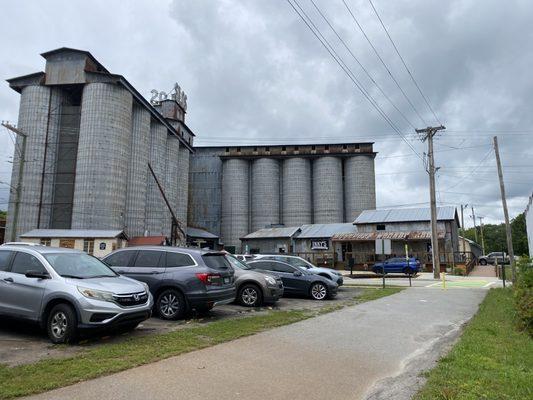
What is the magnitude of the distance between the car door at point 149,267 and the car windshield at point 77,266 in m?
1.51

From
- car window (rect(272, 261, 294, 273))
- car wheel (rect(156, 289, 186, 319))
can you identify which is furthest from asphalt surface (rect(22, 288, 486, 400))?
car window (rect(272, 261, 294, 273))

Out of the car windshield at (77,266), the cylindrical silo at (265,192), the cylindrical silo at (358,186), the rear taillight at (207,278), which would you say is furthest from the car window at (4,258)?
the cylindrical silo at (358,186)

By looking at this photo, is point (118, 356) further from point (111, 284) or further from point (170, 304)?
point (170, 304)

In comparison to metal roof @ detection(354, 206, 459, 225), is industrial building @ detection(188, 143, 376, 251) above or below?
above

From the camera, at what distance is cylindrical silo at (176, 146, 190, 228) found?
59344mm

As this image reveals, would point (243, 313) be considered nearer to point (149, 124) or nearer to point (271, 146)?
point (149, 124)

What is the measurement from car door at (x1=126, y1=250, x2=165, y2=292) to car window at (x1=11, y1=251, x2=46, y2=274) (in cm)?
276

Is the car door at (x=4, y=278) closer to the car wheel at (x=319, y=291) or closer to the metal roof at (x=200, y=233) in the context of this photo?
the car wheel at (x=319, y=291)

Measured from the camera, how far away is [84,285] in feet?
25.5

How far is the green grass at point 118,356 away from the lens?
5.29m

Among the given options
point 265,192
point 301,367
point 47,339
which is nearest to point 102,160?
point 265,192

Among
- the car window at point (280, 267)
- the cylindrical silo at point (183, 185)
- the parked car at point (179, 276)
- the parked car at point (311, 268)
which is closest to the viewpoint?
the parked car at point (179, 276)

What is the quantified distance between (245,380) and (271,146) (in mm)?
60833

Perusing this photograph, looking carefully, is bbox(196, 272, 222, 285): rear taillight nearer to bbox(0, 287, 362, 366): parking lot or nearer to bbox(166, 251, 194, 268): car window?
bbox(166, 251, 194, 268): car window
